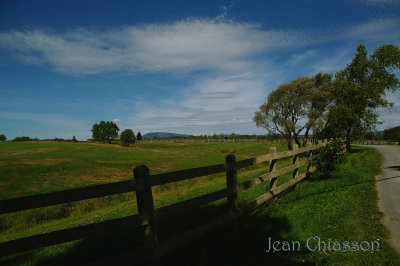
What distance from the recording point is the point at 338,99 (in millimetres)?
29297

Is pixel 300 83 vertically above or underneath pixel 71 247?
above

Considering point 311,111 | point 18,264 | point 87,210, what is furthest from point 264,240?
point 311,111

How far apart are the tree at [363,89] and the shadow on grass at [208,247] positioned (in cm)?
2585

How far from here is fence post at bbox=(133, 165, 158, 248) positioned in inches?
146

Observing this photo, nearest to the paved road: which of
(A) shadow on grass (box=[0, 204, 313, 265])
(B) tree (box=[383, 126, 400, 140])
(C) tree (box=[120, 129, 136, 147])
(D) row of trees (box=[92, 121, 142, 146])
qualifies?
(A) shadow on grass (box=[0, 204, 313, 265])

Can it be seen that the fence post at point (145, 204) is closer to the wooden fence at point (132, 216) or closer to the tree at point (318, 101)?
the wooden fence at point (132, 216)

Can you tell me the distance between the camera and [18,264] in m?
5.12

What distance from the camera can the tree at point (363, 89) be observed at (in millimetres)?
26516

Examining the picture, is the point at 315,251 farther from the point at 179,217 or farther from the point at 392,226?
the point at 179,217

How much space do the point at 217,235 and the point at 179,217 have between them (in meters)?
1.95

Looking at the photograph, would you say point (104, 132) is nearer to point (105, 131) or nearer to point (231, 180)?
point (105, 131)

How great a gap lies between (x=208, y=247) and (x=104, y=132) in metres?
109

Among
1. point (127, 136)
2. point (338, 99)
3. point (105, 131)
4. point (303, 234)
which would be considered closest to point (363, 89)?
point (338, 99)

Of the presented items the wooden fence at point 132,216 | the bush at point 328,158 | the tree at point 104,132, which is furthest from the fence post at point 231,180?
the tree at point 104,132
